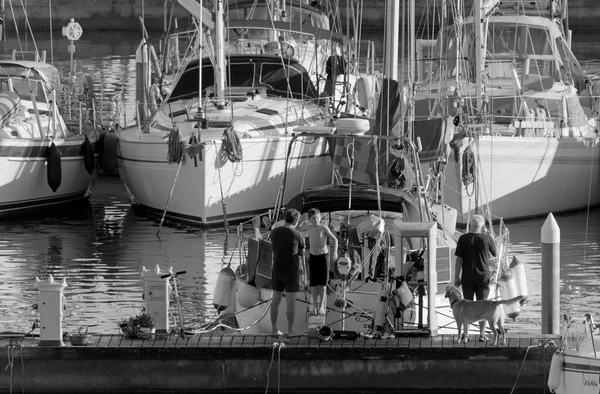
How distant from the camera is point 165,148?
26.5 metres

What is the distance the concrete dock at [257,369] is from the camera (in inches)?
617

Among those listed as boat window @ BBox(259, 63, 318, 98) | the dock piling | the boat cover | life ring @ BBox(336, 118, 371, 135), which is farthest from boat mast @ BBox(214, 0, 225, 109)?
the dock piling

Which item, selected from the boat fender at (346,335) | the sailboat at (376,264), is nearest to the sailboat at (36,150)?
the sailboat at (376,264)

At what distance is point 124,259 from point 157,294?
25.1ft

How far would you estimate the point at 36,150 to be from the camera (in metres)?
27.9

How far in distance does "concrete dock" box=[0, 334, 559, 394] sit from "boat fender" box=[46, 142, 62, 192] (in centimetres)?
1246

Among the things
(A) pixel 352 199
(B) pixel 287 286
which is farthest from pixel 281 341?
(A) pixel 352 199

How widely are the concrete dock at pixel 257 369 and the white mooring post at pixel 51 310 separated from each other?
144 mm

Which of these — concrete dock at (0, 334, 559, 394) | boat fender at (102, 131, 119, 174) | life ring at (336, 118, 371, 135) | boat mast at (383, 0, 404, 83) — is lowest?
boat fender at (102, 131, 119, 174)

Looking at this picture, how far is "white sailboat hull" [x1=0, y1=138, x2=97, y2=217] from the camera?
90.2ft

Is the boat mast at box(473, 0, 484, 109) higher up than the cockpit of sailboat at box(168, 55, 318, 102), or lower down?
higher up

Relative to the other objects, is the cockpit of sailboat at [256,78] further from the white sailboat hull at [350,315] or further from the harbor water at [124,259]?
the white sailboat hull at [350,315]

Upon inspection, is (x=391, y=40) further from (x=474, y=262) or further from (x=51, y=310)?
(x=51, y=310)

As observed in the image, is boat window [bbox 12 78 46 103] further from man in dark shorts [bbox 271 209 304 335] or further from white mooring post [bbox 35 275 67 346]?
white mooring post [bbox 35 275 67 346]
